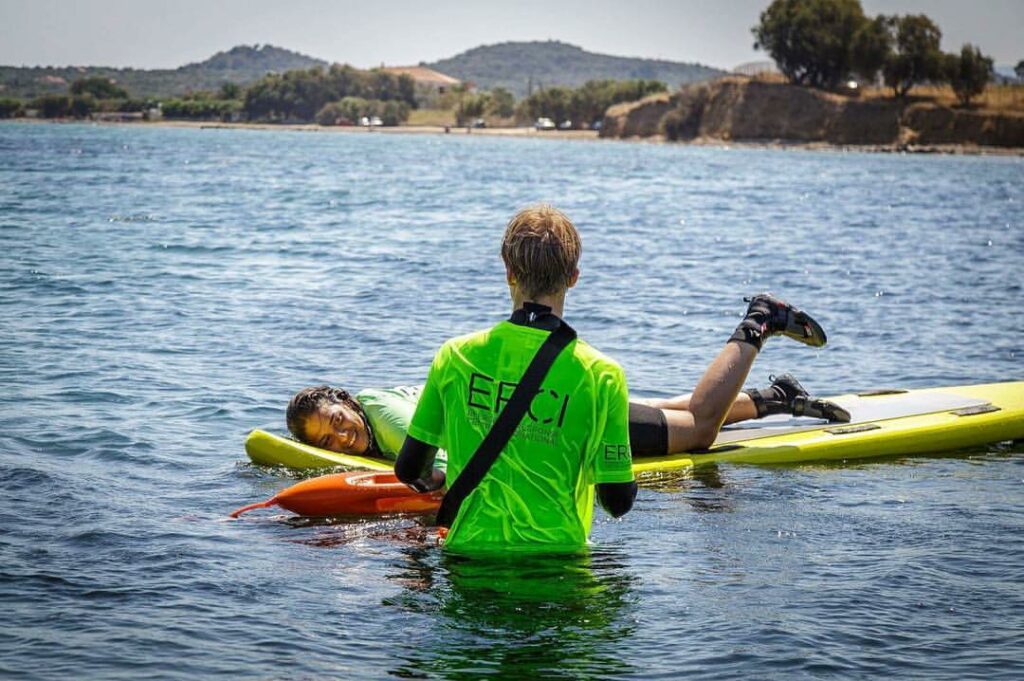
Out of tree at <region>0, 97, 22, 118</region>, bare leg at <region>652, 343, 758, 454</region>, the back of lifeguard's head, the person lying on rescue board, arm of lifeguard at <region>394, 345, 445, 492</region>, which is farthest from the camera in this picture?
tree at <region>0, 97, 22, 118</region>

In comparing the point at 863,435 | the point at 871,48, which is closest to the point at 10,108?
the point at 871,48

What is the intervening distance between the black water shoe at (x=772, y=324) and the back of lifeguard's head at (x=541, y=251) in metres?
3.80

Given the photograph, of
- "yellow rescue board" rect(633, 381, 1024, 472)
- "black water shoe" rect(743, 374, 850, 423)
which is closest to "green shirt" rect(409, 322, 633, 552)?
"yellow rescue board" rect(633, 381, 1024, 472)

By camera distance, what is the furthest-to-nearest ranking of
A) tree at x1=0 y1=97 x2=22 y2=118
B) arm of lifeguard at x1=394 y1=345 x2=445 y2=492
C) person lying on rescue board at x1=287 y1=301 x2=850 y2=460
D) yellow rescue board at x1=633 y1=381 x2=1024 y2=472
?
tree at x1=0 y1=97 x2=22 y2=118 < yellow rescue board at x1=633 y1=381 x2=1024 y2=472 < person lying on rescue board at x1=287 y1=301 x2=850 y2=460 < arm of lifeguard at x1=394 y1=345 x2=445 y2=492

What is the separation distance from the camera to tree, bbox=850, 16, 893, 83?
13462cm

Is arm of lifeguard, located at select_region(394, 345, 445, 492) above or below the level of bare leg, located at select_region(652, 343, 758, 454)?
above

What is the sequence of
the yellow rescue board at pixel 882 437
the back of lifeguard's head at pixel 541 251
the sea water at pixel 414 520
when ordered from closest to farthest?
the back of lifeguard's head at pixel 541 251 → the sea water at pixel 414 520 → the yellow rescue board at pixel 882 437

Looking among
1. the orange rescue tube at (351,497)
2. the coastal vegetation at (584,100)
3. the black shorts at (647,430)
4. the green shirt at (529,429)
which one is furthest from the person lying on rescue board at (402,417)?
the coastal vegetation at (584,100)

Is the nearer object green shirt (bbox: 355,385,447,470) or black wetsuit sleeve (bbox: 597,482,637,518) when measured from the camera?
black wetsuit sleeve (bbox: 597,482,637,518)

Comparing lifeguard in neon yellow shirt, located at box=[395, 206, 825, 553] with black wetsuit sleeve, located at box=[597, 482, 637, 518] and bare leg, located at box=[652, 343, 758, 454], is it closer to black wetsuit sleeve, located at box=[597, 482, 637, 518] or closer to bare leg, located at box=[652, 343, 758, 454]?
black wetsuit sleeve, located at box=[597, 482, 637, 518]

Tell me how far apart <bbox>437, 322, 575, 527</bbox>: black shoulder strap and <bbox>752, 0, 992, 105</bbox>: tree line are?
134 meters

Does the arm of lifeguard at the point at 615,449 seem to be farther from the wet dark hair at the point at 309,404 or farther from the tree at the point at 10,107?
the tree at the point at 10,107

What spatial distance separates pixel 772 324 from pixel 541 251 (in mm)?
4204

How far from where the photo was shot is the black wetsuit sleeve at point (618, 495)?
5.03 metres
